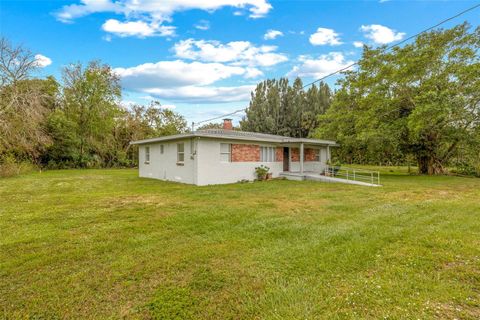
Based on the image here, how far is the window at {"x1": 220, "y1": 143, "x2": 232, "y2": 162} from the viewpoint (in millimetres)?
12422

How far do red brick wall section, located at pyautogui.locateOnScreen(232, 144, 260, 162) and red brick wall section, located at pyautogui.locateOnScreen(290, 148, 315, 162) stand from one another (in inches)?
118

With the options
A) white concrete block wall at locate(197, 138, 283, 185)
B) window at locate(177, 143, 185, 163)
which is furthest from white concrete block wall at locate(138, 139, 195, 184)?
white concrete block wall at locate(197, 138, 283, 185)

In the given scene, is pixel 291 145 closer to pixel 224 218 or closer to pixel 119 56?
pixel 224 218

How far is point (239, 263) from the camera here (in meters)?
3.49

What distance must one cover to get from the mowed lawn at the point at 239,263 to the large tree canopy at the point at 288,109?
23.6m

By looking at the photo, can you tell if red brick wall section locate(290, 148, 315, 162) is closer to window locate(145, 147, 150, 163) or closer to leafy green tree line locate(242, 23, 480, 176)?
leafy green tree line locate(242, 23, 480, 176)

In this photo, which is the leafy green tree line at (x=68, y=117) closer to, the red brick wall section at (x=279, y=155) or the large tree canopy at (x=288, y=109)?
the large tree canopy at (x=288, y=109)

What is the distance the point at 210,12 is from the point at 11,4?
328 inches

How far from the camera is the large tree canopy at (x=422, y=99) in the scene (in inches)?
516

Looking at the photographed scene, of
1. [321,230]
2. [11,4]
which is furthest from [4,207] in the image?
[11,4]

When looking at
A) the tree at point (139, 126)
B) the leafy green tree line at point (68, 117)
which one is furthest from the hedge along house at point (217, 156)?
the tree at point (139, 126)

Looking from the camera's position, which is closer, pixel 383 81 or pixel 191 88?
pixel 383 81

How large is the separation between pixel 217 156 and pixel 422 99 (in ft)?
35.8

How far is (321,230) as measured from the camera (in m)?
4.88
